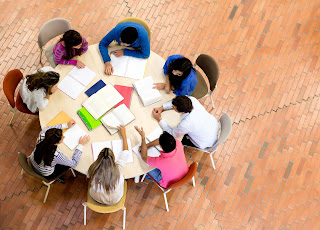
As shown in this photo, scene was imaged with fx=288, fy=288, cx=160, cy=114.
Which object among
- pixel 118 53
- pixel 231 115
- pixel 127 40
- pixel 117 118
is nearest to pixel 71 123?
pixel 117 118

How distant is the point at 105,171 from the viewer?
2750 millimetres

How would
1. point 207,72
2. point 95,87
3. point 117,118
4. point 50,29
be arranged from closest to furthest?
1. point 117,118
2. point 95,87
3. point 50,29
4. point 207,72

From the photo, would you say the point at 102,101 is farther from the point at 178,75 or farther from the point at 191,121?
the point at 191,121

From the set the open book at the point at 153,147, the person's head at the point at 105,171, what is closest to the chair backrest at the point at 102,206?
the person's head at the point at 105,171

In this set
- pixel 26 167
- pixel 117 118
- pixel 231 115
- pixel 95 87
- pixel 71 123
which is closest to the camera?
pixel 26 167

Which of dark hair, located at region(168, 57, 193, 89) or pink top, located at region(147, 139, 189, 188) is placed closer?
pink top, located at region(147, 139, 189, 188)

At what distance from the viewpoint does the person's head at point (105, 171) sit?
275 centimetres

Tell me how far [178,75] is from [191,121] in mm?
579

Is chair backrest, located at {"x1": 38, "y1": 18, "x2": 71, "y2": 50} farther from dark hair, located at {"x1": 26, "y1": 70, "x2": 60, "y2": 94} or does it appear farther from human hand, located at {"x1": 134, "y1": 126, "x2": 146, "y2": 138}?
human hand, located at {"x1": 134, "y1": 126, "x2": 146, "y2": 138}

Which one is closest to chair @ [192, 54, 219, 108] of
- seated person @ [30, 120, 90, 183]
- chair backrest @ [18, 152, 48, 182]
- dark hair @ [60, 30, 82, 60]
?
dark hair @ [60, 30, 82, 60]

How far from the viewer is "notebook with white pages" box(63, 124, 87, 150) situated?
3.09 metres

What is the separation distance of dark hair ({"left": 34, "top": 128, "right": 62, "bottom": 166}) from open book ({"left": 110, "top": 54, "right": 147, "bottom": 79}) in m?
1.01

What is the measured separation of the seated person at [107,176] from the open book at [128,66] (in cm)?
95

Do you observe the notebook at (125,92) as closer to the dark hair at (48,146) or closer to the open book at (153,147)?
the open book at (153,147)
